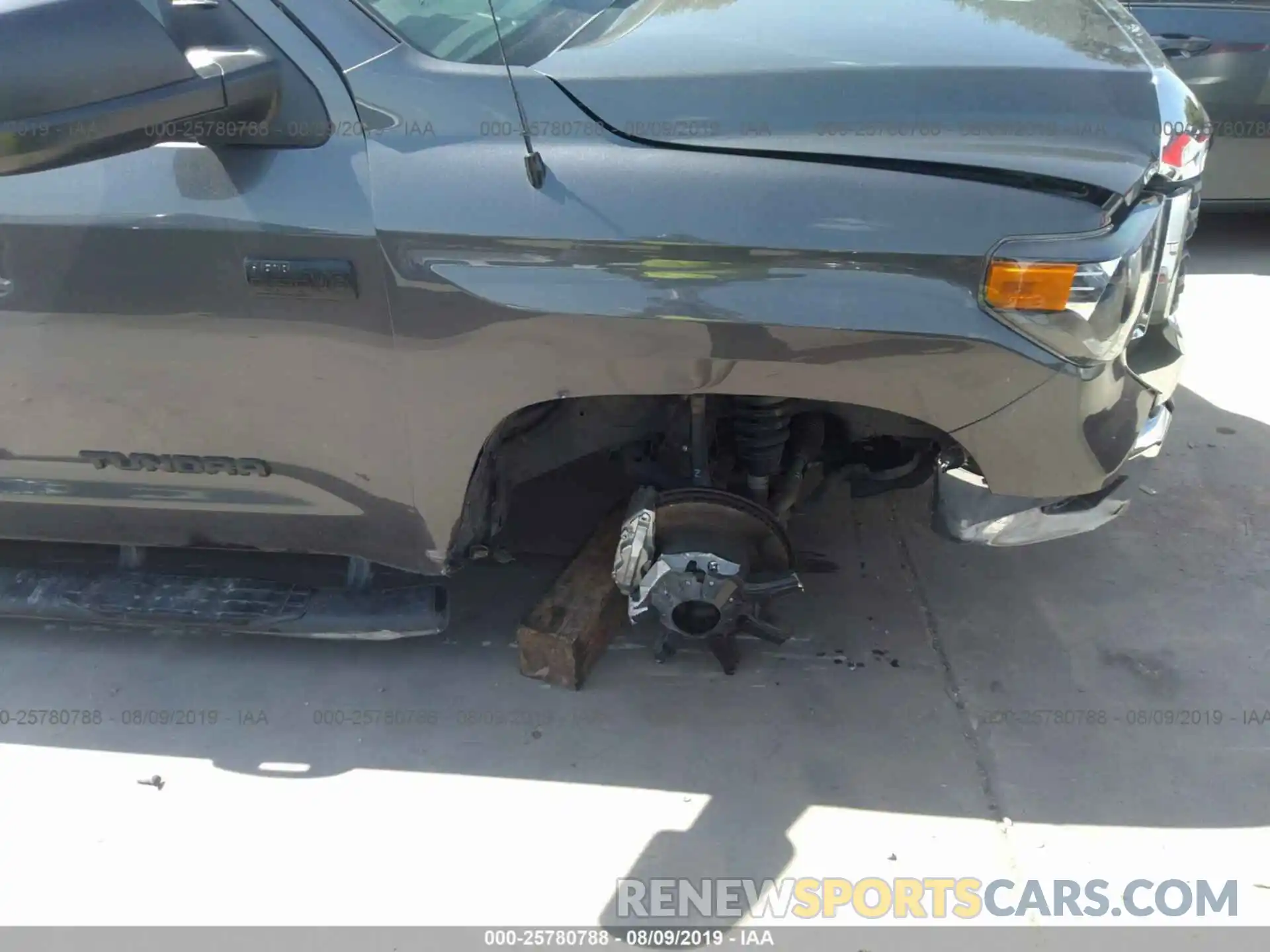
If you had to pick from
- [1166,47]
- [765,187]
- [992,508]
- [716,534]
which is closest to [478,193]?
[765,187]

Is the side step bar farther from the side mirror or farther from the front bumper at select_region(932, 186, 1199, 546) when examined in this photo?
the front bumper at select_region(932, 186, 1199, 546)

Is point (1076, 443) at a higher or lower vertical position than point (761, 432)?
higher

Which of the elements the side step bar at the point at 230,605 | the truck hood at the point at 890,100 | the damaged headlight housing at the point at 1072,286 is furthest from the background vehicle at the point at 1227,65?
the side step bar at the point at 230,605

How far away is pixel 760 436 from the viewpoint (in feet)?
8.04

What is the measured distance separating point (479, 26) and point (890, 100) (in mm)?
930

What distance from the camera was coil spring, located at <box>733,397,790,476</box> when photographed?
2.39 m

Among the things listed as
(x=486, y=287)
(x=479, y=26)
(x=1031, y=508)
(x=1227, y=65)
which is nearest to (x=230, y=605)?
(x=486, y=287)

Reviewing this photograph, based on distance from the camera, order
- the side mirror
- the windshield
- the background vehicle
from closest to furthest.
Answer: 1. the side mirror
2. the windshield
3. the background vehicle

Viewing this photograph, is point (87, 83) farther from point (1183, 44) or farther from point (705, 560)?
point (1183, 44)

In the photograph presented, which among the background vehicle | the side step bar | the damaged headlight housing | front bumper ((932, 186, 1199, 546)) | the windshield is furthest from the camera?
the background vehicle

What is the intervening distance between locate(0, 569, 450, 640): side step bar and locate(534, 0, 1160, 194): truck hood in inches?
51.0

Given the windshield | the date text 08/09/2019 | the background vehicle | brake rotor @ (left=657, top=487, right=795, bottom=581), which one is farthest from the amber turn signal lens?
the background vehicle

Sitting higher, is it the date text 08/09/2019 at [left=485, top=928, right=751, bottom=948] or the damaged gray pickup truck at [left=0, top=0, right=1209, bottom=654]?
the damaged gray pickup truck at [left=0, top=0, right=1209, bottom=654]

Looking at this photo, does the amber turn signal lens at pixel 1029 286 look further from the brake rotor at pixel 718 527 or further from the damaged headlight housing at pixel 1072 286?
the brake rotor at pixel 718 527
